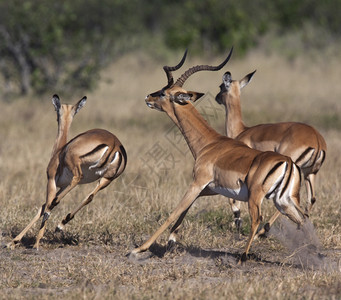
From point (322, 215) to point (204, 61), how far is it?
1602 centimetres

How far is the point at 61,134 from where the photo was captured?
22.2ft

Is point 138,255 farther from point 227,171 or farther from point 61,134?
point 61,134

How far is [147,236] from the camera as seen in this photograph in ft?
20.9

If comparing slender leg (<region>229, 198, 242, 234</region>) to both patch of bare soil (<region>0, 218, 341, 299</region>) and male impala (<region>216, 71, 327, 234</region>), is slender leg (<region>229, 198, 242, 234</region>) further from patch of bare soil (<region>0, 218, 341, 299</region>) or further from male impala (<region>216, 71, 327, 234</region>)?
patch of bare soil (<region>0, 218, 341, 299</region>)

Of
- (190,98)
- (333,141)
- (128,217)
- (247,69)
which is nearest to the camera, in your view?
(190,98)

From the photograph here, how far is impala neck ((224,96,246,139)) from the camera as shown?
794cm

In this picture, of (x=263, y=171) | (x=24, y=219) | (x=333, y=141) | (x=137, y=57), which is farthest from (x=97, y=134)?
(x=137, y=57)

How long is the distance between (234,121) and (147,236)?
2223 millimetres

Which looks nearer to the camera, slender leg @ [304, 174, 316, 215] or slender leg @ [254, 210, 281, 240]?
slender leg @ [254, 210, 281, 240]

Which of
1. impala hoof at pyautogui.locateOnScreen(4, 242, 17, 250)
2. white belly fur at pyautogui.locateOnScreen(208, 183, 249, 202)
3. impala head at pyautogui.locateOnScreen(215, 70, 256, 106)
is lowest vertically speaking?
impala hoof at pyautogui.locateOnScreen(4, 242, 17, 250)

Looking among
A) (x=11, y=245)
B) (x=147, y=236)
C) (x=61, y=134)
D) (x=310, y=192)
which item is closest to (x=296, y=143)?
(x=310, y=192)

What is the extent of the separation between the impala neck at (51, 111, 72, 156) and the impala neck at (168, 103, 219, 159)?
1192 millimetres

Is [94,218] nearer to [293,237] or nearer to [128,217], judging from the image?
[128,217]

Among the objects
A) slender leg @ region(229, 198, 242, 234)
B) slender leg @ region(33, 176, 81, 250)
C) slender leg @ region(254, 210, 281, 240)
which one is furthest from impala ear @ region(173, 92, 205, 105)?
slender leg @ region(254, 210, 281, 240)
